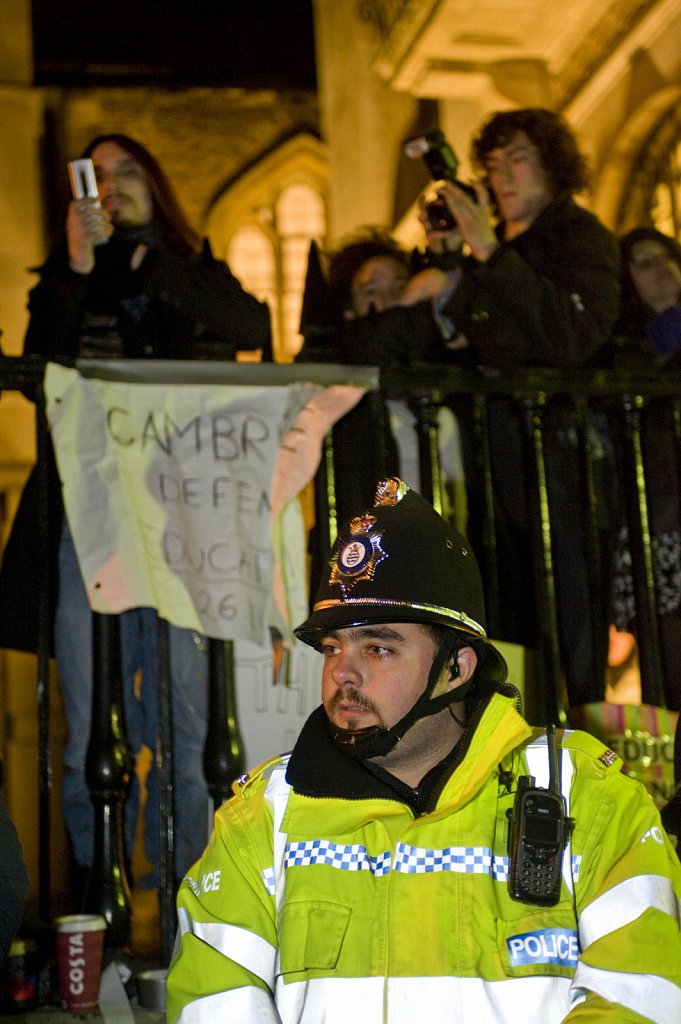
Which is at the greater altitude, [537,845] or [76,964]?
[537,845]

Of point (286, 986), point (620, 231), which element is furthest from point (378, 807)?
point (620, 231)

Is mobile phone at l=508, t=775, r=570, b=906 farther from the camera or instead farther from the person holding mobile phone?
the camera

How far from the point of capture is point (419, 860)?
8.83 ft

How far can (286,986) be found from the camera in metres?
2.67

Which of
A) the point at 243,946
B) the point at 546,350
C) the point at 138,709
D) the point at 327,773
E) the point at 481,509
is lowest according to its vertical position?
the point at 243,946

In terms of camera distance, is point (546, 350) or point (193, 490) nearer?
point (193, 490)

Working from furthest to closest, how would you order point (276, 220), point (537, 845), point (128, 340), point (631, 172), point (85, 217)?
1. point (276, 220)
2. point (631, 172)
3. point (128, 340)
4. point (85, 217)
5. point (537, 845)

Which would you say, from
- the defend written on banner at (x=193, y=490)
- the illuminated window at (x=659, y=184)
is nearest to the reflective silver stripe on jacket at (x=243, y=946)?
the defend written on banner at (x=193, y=490)

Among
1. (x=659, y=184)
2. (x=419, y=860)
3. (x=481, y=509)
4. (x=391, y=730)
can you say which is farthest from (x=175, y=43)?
(x=419, y=860)

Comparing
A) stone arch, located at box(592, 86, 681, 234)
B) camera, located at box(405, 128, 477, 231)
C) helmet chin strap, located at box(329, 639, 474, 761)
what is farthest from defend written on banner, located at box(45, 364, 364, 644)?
stone arch, located at box(592, 86, 681, 234)

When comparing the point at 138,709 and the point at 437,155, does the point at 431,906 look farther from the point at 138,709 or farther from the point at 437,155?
the point at 437,155

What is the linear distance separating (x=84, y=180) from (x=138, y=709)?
1.84m

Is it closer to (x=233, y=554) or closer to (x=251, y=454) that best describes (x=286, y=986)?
(x=233, y=554)

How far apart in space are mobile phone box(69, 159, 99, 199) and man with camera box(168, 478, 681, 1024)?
2.04 m
